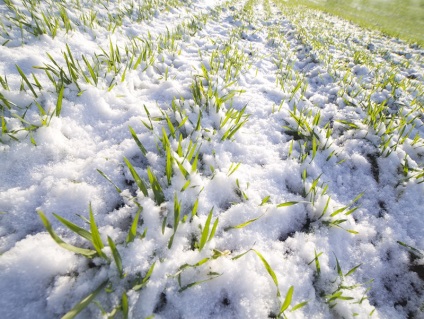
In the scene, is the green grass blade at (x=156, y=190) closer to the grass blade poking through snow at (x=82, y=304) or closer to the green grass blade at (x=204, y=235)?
the green grass blade at (x=204, y=235)

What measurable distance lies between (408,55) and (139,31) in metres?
7.81

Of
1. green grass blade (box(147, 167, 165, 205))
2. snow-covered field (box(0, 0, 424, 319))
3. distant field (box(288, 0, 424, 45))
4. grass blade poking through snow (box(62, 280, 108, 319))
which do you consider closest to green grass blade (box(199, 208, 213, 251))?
snow-covered field (box(0, 0, 424, 319))

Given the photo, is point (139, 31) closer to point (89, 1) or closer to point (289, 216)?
point (89, 1)

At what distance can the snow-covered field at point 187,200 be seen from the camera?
3.48 ft

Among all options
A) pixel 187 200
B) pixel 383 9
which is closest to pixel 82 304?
pixel 187 200

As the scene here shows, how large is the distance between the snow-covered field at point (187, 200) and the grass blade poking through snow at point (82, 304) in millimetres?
11

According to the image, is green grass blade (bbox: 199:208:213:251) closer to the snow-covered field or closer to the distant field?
the snow-covered field

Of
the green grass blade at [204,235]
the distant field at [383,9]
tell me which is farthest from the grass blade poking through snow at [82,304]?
the distant field at [383,9]

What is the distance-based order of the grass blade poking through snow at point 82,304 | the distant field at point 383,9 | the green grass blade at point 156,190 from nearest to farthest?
the grass blade poking through snow at point 82,304
the green grass blade at point 156,190
the distant field at point 383,9

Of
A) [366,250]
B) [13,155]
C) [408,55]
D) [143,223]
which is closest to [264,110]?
[366,250]

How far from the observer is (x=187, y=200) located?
4.68 ft

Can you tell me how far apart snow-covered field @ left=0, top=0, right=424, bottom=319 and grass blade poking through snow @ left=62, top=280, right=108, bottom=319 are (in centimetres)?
1

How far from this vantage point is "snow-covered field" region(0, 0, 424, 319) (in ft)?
3.48

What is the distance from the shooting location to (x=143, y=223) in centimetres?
127
